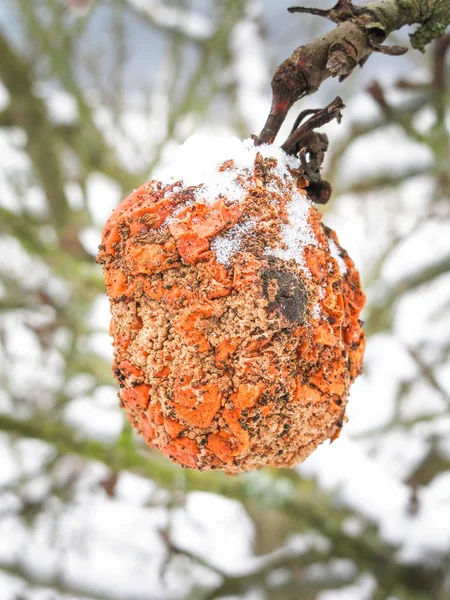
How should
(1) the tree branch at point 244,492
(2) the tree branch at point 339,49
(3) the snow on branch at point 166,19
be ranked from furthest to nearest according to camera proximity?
(3) the snow on branch at point 166,19, (1) the tree branch at point 244,492, (2) the tree branch at point 339,49

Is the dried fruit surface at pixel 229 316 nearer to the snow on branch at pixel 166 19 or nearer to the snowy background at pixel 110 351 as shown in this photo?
the snowy background at pixel 110 351

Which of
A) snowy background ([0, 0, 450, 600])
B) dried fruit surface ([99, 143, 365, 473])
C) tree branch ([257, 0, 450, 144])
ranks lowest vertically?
dried fruit surface ([99, 143, 365, 473])

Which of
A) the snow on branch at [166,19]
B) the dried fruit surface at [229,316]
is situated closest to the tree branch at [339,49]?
the dried fruit surface at [229,316]

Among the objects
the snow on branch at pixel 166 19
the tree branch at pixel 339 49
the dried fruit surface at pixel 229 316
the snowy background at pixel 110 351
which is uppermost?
the snow on branch at pixel 166 19

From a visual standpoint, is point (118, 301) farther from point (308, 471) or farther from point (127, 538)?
point (127, 538)

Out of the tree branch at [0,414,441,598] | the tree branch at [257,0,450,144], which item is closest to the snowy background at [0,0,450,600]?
the tree branch at [0,414,441,598]

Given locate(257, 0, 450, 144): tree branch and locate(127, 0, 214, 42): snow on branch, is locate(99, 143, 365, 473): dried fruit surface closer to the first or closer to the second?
locate(257, 0, 450, 144): tree branch
